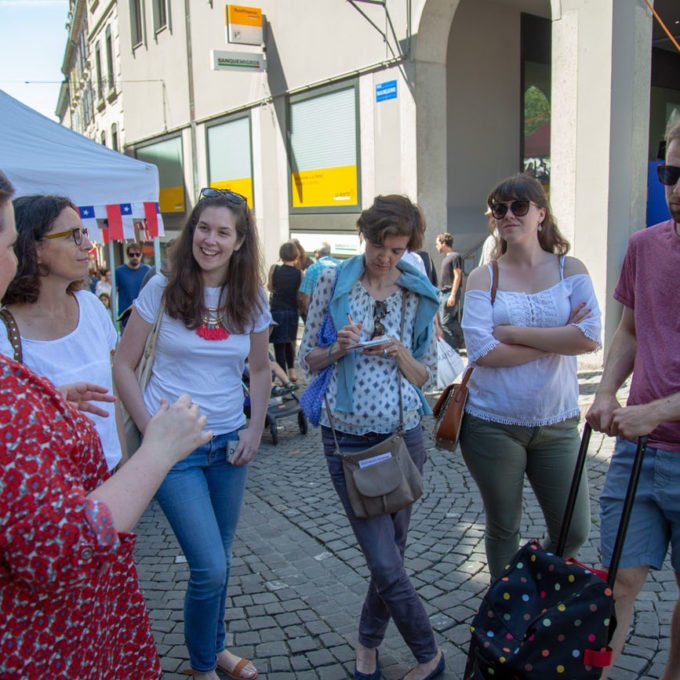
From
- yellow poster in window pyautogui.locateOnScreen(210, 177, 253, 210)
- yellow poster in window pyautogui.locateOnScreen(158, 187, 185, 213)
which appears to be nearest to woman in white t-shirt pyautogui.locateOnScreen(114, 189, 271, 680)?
yellow poster in window pyautogui.locateOnScreen(210, 177, 253, 210)

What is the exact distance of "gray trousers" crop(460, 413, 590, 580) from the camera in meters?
2.71

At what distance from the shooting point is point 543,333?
8.68ft

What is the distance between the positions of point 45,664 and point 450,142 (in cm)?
1148

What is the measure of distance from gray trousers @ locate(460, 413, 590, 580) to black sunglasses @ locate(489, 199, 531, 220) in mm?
848

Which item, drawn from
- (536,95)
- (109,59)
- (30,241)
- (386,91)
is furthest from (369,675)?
(109,59)

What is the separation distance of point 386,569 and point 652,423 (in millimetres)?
1106

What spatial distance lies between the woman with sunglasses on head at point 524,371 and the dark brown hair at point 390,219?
367 millimetres

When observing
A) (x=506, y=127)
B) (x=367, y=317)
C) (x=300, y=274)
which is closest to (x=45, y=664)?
(x=367, y=317)

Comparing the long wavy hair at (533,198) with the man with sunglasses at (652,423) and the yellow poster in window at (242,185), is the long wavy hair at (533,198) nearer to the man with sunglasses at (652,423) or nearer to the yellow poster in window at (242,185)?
the man with sunglasses at (652,423)

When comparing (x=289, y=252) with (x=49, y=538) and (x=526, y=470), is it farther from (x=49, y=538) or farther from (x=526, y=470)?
(x=49, y=538)

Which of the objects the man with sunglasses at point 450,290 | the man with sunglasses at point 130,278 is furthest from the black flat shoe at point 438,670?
the man with sunglasses at point 130,278

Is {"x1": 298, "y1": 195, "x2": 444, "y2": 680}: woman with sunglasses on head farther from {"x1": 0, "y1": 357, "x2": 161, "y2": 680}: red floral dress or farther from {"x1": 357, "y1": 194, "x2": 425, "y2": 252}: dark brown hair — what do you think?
{"x1": 0, "y1": 357, "x2": 161, "y2": 680}: red floral dress

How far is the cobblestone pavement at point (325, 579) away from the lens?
9.69 ft

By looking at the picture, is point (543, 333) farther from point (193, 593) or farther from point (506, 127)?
point (506, 127)
